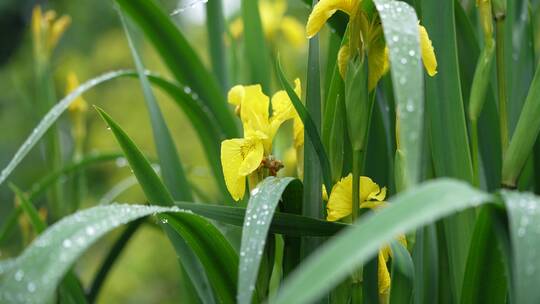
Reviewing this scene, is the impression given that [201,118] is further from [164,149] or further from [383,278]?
[383,278]

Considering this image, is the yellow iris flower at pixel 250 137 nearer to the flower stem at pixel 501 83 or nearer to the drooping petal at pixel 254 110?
the drooping petal at pixel 254 110

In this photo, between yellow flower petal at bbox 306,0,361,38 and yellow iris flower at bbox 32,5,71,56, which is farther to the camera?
yellow iris flower at bbox 32,5,71,56

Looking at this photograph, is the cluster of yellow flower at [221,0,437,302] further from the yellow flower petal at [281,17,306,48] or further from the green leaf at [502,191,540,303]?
the yellow flower petal at [281,17,306,48]

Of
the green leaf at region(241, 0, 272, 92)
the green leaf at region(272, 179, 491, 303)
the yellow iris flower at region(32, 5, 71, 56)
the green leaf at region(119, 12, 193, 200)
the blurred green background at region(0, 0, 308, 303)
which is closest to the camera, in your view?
the green leaf at region(272, 179, 491, 303)

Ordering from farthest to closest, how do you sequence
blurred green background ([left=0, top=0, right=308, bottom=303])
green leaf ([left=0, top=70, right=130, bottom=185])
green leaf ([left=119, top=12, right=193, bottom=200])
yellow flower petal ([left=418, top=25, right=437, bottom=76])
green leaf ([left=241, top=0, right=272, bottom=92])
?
blurred green background ([left=0, top=0, right=308, bottom=303]), green leaf ([left=241, top=0, right=272, bottom=92]), green leaf ([left=119, top=12, right=193, bottom=200]), green leaf ([left=0, top=70, right=130, bottom=185]), yellow flower petal ([left=418, top=25, right=437, bottom=76])

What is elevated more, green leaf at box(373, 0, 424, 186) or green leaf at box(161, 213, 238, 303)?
green leaf at box(373, 0, 424, 186)

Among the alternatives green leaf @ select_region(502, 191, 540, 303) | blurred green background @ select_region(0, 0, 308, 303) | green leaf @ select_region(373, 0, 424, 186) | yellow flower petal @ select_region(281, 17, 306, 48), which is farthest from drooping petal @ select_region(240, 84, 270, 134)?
blurred green background @ select_region(0, 0, 308, 303)
